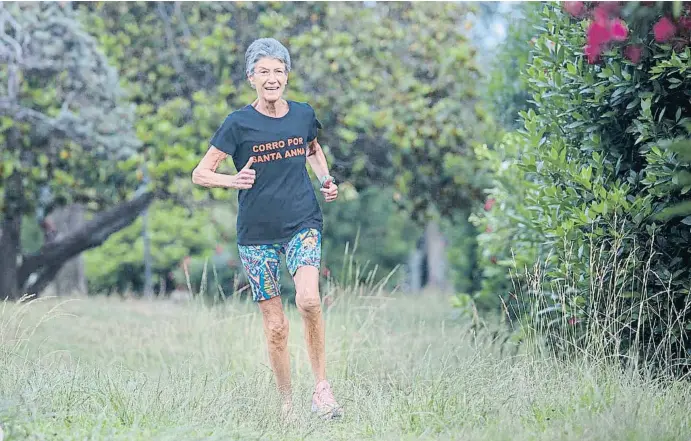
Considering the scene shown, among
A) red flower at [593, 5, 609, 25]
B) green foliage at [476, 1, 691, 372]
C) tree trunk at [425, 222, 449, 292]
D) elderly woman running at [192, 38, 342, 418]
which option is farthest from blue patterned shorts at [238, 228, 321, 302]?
tree trunk at [425, 222, 449, 292]

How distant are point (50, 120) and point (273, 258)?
6.18 metres

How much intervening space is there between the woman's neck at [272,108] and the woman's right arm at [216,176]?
34 cm

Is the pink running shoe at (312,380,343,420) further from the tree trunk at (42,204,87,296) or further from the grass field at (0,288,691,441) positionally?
the tree trunk at (42,204,87,296)

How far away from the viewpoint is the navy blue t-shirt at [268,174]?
216 inches

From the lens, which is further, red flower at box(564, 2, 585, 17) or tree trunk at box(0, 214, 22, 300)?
tree trunk at box(0, 214, 22, 300)

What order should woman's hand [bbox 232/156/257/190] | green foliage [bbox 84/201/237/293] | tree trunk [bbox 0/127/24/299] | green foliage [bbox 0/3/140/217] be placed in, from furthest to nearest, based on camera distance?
green foliage [bbox 84/201/237/293], tree trunk [bbox 0/127/24/299], green foliage [bbox 0/3/140/217], woman's hand [bbox 232/156/257/190]

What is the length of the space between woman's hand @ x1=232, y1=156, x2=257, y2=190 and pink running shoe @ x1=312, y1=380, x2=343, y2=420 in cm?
119

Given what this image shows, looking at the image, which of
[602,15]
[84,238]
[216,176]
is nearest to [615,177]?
[602,15]

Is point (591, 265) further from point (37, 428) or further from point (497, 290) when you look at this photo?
point (497, 290)

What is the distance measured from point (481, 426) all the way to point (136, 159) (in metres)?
7.12

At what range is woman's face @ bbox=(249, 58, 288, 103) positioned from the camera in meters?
5.52

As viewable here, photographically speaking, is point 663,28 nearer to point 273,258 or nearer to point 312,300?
point 312,300

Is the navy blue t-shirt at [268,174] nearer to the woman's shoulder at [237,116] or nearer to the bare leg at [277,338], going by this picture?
the woman's shoulder at [237,116]

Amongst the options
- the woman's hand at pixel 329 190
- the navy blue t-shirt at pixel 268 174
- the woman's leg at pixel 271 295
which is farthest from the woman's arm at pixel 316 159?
the woman's leg at pixel 271 295
